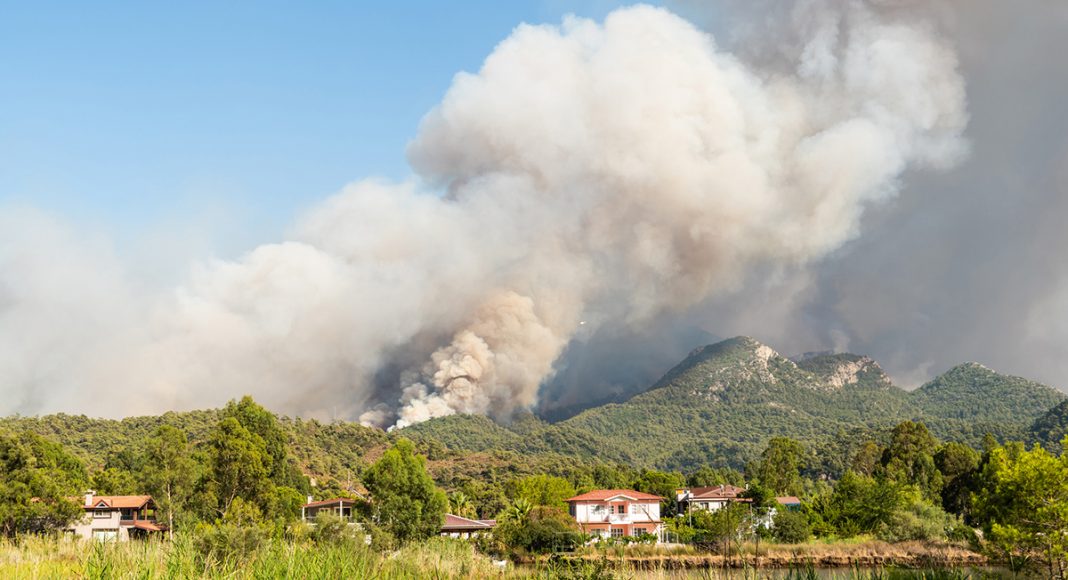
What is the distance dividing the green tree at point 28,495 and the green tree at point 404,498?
1810 centimetres

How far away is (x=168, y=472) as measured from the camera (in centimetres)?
5056

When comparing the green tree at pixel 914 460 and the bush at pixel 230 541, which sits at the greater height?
the green tree at pixel 914 460

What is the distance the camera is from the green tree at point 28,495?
43.3m

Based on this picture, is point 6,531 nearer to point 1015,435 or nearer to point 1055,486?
point 1055,486

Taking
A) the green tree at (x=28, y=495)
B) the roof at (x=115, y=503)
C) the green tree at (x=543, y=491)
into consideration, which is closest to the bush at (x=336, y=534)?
the green tree at (x=28, y=495)

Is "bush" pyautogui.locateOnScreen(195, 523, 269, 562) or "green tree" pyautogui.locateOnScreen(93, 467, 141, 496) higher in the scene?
"green tree" pyautogui.locateOnScreen(93, 467, 141, 496)

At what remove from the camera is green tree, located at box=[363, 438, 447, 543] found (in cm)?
5372

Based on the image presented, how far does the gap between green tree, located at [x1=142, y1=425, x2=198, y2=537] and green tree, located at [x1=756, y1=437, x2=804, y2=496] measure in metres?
59.0

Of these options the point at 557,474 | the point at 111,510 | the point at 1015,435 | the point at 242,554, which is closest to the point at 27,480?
the point at 111,510

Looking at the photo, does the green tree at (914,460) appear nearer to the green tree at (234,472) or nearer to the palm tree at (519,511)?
the palm tree at (519,511)

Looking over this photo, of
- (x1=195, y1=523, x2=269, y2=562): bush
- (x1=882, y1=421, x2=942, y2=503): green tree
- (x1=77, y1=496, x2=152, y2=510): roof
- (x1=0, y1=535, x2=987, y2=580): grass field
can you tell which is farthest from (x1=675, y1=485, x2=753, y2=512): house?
(x1=0, y1=535, x2=987, y2=580): grass field

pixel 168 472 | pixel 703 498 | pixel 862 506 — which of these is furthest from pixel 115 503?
pixel 703 498

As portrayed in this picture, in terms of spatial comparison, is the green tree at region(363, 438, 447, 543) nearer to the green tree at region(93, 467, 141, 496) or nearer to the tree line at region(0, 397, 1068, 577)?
the tree line at region(0, 397, 1068, 577)

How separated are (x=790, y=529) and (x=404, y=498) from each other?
26.9m
